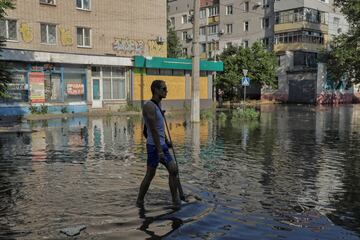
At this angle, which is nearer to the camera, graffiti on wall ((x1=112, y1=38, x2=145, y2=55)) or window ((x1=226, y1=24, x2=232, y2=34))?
graffiti on wall ((x1=112, y1=38, x2=145, y2=55))

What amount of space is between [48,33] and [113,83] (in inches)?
255

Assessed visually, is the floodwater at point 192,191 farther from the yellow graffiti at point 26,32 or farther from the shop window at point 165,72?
the shop window at point 165,72

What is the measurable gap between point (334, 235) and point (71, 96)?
28.0m

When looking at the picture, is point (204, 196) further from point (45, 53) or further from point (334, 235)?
point (45, 53)

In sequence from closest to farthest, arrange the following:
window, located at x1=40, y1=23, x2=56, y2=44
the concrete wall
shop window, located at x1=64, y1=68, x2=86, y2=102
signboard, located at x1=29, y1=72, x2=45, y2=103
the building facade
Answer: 1. signboard, located at x1=29, y1=72, x2=45, y2=103
2. the concrete wall
3. window, located at x1=40, y1=23, x2=56, y2=44
4. shop window, located at x1=64, y1=68, x2=86, y2=102
5. the building facade

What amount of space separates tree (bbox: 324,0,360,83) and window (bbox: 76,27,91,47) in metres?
24.5

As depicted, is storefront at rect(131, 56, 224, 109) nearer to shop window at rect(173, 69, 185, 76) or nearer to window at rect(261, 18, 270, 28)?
shop window at rect(173, 69, 185, 76)

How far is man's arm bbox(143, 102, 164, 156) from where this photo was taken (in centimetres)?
625

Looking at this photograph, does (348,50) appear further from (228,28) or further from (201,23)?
(201,23)

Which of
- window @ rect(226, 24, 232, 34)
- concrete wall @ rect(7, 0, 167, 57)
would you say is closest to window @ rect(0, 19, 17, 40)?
concrete wall @ rect(7, 0, 167, 57)

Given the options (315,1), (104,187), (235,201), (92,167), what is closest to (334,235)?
(235,201)

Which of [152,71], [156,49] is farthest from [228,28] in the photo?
[152,71]

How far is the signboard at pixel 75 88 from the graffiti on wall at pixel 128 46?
4449 millimetres

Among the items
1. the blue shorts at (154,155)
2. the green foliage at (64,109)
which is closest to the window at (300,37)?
the green foliage at (64,109)
